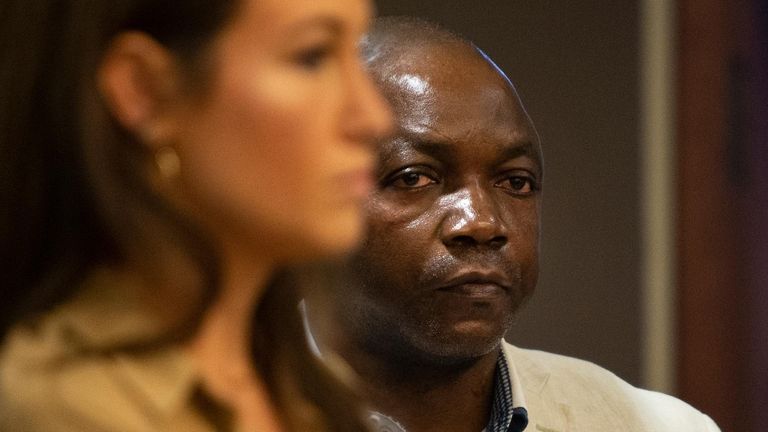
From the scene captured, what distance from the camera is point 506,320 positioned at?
33.5 inches

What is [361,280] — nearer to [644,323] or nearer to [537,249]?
[537,249]

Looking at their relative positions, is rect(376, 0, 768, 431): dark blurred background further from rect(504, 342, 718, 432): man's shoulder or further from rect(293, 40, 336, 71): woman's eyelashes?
rect(293, 40, 336, 71): woman's eyelashes

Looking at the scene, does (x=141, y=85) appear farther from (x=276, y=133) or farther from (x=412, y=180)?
(x=412, y=180)

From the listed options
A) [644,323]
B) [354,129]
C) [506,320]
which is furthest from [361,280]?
[644,323]

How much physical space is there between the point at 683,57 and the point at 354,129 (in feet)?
3.09

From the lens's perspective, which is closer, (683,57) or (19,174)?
(19,174)

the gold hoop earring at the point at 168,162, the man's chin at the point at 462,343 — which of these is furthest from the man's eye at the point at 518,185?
the gold hoop earring at the point at 168,162

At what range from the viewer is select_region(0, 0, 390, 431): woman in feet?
1.65

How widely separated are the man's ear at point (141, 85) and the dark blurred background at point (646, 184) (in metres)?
0.66

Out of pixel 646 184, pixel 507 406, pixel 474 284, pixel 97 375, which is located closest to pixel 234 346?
pixel 97 375

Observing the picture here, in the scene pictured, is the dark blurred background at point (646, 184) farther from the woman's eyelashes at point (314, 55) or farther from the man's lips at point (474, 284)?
the woman's eyelashes at point (314, 55)

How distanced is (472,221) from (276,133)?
13.9 inches

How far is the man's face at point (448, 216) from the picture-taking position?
33.2 inches

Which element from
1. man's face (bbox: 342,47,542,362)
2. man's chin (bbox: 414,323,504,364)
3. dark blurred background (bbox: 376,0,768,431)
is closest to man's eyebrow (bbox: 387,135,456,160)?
man's face (bbox: 342,47,542,362)
